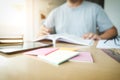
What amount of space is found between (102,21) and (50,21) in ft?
1.73

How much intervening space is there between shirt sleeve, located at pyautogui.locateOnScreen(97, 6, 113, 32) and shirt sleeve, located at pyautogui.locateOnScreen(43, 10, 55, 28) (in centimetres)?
47

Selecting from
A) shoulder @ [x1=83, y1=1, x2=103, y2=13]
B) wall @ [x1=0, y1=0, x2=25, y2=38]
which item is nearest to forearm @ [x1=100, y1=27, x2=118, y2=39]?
shoulder @ [x1=83, y1=1, x2=103, y2=13]

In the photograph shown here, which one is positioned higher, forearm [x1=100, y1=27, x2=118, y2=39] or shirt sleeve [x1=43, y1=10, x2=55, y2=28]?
shirt sleeve [x1=43, y1=10, x2=55, y2=28]

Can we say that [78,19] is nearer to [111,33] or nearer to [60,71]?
[111,33]

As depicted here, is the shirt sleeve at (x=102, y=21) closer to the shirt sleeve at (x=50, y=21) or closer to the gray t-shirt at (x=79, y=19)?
the gray t-shirt at (x=79, y=19)

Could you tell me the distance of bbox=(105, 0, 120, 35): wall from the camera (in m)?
1.60

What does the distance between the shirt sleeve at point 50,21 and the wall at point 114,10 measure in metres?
0.55

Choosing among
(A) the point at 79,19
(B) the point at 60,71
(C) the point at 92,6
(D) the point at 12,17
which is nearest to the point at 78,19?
(A) the point at 79,19

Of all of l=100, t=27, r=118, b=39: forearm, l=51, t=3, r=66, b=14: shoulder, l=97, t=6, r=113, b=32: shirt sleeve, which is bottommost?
l=100, t=27, r=118, b=39: forearm

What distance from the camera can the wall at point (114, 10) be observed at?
5.26 ft

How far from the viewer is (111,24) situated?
5.23 feet

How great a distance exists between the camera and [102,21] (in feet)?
5.34

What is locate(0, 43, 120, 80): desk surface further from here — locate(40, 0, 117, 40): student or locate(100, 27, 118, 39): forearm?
locate(40, 0, 117, 40): student

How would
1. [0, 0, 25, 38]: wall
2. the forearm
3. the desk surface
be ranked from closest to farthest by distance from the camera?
the desk surface → the forearm → [0, 0, 25, 38]: wall
